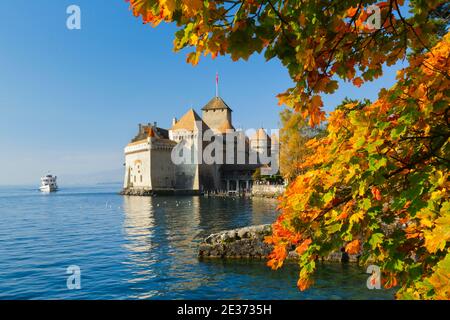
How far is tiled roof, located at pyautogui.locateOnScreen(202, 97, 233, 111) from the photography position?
9725 cm

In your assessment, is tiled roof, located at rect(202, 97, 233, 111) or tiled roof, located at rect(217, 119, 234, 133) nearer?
tiled roof, located at rect(217, 119, 234, 133)

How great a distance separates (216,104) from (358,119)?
95.8 m

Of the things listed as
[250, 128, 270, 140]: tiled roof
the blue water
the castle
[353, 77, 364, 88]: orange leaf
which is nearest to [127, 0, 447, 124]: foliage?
[353, 77, 364, 88]: orange leaf

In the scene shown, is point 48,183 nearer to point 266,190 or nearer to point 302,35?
point 266,190

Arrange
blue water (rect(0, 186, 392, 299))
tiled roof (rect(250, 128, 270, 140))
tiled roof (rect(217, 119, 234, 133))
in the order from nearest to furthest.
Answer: blue water (rect(0, 186, 392, 299)) → tiled roof (rect(217, 119, 234, 133)) → tiled roof (rect(250, 128, 270, 140))

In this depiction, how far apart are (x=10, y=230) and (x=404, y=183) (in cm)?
3852

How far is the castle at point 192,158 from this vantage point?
82250mm

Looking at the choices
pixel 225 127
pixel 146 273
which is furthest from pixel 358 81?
pixel 225 127

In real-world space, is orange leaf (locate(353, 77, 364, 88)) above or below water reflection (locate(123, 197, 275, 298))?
above

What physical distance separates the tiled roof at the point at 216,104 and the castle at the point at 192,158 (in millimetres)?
1609

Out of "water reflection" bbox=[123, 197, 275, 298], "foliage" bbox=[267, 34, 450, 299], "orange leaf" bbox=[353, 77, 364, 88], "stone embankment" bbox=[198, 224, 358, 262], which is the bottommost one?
"water reflection" bbox=[123, 197, 275, 298]

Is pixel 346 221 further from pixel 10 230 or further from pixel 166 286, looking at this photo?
pixel 10 230

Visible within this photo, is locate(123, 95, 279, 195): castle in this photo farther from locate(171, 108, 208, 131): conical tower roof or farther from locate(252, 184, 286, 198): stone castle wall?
locate(252, 184, 286, 198): stone castle wall

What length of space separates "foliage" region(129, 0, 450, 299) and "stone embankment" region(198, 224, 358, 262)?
13.9 metres
